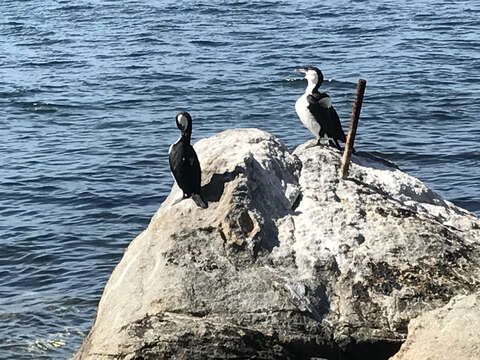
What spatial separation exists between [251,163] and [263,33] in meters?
20.9

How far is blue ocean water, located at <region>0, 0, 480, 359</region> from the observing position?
504 inches

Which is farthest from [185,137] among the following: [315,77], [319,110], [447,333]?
[447,333]

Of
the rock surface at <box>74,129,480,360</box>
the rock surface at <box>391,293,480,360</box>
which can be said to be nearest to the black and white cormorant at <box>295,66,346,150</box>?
the rock surface at <box>74,129,480,360</box>

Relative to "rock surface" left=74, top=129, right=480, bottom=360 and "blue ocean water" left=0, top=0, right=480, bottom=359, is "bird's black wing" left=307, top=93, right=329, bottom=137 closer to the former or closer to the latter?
"rock surface" left=74, top=129, right=480, bottom=360

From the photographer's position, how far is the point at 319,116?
34.0 ft

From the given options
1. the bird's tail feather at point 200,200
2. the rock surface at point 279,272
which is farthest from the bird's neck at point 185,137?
the bird's tail feather at point 200,200

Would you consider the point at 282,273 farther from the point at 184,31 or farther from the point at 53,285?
the point at 184,31

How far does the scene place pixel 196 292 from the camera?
7.34 meters

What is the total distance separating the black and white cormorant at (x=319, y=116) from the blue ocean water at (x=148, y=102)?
3.35 m

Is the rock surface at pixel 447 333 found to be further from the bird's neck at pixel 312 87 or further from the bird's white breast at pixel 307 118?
the bird's neck at pixel 312 87

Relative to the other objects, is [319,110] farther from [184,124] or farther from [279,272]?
[279,272]

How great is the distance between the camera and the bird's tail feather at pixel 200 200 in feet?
27.1

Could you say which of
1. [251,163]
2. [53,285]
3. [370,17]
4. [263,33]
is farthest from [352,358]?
[370,17]

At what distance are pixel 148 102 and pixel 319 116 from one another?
11.7 m
